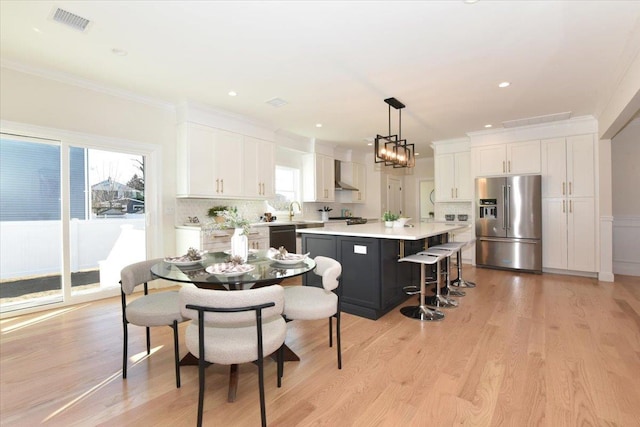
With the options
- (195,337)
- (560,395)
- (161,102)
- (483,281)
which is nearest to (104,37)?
(161,102)

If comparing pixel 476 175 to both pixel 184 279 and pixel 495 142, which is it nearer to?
pixel 495 142

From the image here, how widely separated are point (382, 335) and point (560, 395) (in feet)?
4.32

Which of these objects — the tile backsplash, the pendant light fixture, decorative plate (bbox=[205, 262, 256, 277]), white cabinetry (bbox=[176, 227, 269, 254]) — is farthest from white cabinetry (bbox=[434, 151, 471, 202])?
decorative plate (bbox=[205, 262, 256, 277])

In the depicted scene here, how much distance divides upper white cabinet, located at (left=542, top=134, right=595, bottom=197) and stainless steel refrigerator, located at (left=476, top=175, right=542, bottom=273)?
332 mm

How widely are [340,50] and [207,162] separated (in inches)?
105

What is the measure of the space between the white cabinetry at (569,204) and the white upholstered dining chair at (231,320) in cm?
561

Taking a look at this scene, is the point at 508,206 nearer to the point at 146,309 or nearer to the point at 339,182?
the point at 339,182

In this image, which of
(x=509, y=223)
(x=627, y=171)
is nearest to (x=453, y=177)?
(x=509, y=223)

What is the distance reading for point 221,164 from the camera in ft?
15.9

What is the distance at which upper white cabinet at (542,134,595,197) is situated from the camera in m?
5.08

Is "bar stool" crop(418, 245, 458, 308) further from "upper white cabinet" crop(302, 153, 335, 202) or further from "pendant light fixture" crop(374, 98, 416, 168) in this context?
"upper white cabinet" crop(302, 153, 335, 202)

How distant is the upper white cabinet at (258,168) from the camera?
5195 mm

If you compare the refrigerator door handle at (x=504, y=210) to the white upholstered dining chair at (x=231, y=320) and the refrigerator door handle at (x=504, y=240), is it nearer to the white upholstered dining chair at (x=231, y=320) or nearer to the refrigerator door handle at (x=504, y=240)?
the refrigerator door handle at (x=504, y=240)

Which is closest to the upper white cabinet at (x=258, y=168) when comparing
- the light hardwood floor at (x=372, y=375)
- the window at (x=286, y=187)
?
the window at (x=286, y=187)
